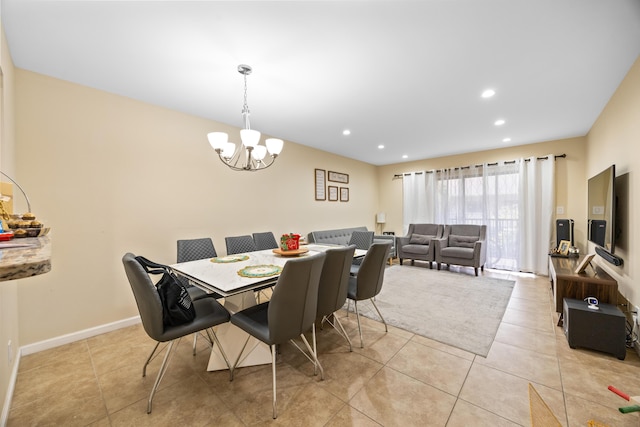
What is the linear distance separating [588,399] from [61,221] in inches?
172

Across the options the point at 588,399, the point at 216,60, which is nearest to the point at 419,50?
the point at 216,60

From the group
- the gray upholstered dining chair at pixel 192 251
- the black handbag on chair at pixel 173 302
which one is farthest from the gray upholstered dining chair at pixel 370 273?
the gray upholstered dining chair at pixel 192 251

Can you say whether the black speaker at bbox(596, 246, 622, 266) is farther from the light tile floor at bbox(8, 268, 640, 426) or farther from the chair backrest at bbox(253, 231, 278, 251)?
the chair backrest at bbox(253, 231, 278, 251)

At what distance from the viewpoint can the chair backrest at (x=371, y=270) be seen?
2242 millimetres

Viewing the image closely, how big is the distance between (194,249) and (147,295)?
1.29 metres

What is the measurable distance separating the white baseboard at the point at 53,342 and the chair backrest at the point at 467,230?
5.55 meters

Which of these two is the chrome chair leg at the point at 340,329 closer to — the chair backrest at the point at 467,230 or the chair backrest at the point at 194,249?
the chair backrest at the point at 194,249

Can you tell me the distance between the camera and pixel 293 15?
5.47 ft

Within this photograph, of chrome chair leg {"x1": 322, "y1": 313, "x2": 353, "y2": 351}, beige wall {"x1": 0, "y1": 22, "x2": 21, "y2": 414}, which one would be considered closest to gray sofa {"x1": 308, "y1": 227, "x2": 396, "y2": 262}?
chrome chair leg {"x1": 322, "y1": 313, "x2": 353, "y2": 351}

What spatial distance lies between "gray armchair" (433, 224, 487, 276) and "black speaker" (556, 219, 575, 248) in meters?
1.07

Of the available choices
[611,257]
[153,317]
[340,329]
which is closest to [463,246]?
[611,257]

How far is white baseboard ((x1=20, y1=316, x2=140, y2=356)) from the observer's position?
2.23 m

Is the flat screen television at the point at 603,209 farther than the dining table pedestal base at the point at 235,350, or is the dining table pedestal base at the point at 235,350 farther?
the flat screen television at the point at 603,209

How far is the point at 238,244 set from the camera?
3.12 m
